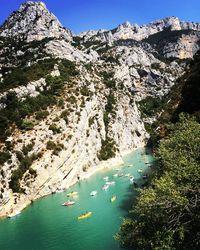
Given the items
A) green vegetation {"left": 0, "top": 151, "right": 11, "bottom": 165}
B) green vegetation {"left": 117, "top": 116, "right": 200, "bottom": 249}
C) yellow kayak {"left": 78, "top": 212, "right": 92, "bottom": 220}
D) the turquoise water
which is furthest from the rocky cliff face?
green vegetation {"left": 117, "top": 116, "right": 200, "bottom": 249}

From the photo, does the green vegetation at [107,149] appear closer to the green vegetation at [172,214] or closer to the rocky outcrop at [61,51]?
the rocky outcrop at [61,51]

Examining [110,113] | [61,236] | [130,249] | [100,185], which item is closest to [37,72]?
[110,113]

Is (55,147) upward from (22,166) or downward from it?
upward

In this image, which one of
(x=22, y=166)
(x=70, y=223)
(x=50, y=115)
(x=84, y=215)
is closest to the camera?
(x=70, y=223)

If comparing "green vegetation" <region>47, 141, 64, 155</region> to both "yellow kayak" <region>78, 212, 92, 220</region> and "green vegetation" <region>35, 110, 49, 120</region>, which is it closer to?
"green vegetation" <region>35, 110, 49, 120</region>

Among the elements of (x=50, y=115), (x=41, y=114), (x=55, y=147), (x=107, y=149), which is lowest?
(x=107, y=149)

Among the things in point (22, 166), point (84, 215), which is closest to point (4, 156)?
point (22, 166)

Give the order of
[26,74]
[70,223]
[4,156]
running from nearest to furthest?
[70,223] → [4,156] → [26,74]

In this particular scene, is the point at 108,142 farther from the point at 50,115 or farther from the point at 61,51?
the point at 61,51
